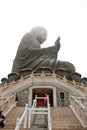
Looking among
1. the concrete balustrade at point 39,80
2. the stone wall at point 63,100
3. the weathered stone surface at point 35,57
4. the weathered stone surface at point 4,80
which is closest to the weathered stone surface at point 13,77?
the weathered stone surface at point 4,80

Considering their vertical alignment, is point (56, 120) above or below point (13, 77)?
below

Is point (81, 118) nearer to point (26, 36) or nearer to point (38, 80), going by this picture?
point (38, 80)

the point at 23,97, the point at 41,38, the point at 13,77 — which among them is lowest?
the point at 23,97

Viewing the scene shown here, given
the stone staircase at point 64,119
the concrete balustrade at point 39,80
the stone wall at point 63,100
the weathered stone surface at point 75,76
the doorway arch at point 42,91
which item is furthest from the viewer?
the weathered stone surface at point 75,76

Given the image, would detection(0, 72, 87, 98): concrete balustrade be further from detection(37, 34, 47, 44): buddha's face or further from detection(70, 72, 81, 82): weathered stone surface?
detection(37, 34, 47, 44): buddha's face

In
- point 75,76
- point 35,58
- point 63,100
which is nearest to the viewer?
point 63,100

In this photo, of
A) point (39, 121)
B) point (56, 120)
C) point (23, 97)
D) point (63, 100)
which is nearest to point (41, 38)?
point (23, 97)

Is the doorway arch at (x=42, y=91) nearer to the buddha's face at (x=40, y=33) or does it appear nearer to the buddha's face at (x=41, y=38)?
the buddha's face at (x=40, y=33)

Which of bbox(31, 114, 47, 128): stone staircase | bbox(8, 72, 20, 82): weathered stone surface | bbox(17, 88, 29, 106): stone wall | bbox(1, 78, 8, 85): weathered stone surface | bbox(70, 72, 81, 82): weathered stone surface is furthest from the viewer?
bbox(1, 78, 8, 85): weathered stone surface

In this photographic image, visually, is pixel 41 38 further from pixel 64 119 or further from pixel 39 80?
pixel 64 119

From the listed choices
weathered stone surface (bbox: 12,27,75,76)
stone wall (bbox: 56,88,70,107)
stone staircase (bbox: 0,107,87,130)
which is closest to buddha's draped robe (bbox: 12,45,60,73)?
weathered stone surface (bbox: 12,27,75,76)

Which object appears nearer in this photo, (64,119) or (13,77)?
(64,119)

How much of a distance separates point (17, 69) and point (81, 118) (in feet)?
65.2

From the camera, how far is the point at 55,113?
1140 cm
